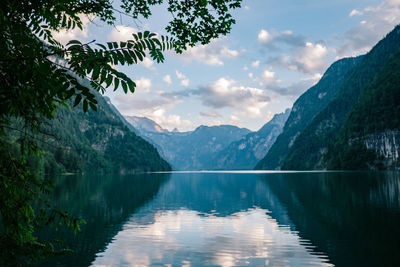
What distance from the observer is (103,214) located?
129ft

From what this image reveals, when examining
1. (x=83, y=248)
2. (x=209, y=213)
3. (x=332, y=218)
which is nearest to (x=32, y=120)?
(x=83, y=248)

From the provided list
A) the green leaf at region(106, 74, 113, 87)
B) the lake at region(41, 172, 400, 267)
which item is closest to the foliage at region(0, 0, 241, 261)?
the green leaf at region(106, 74, 113, 87)

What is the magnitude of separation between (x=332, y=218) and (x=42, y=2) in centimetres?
3416

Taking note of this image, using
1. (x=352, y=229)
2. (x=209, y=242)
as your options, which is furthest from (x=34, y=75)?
(x=352, y=229)

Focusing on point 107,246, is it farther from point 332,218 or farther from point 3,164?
point 332,218

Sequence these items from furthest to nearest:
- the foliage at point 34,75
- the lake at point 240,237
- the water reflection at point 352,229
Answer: the water reflection at point 352,229 → the lake at point 240,237 → the foliage at point 34,75

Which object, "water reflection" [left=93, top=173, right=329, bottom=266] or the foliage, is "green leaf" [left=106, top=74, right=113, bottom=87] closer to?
the foliage

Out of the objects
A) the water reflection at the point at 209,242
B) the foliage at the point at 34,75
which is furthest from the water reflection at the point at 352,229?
the foliage at the point at 34,75

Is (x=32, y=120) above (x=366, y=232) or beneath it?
above

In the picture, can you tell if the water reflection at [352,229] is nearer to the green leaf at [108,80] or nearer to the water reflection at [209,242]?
the water reflection at [209,242]

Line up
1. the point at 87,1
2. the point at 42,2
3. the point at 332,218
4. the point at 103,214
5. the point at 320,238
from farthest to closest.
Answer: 1. the point at 103,214
2. the point at 332,218
3. the point at 320,238
4. the point at 87,1
5. the point at 42,2

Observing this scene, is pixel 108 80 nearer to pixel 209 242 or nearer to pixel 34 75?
pixel 34 75

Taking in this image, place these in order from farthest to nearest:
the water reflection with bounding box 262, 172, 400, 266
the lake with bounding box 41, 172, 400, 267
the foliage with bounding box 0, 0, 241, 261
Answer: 1. the water reflection with bounding box 262, 172, 400, 266
2. the lake with bounding box 41, 172, 400, 267
3. the foliage with bounding box 0, 0, 241, 261

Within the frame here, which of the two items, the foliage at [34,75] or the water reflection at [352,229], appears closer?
the foliage at [34,75]
